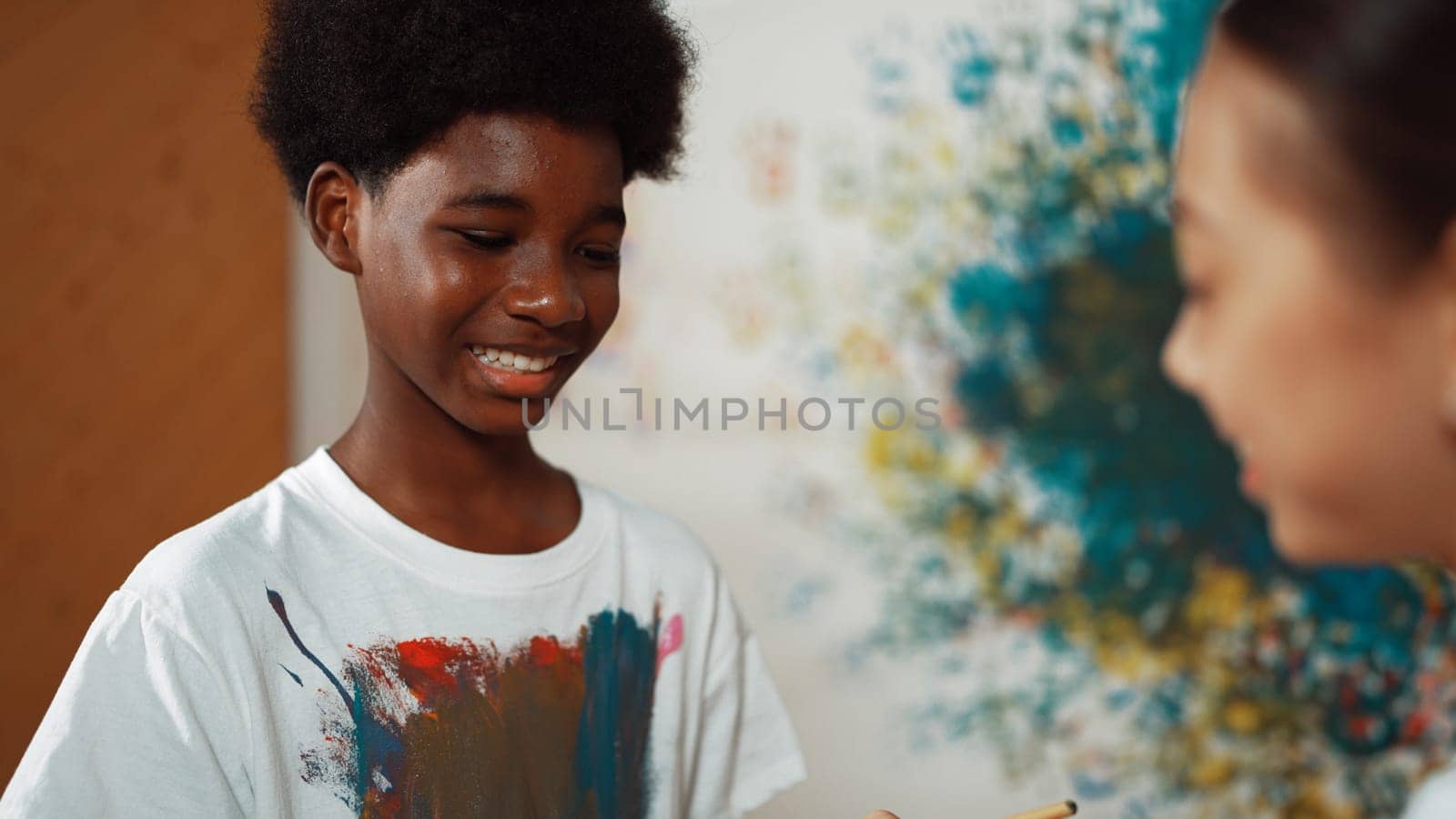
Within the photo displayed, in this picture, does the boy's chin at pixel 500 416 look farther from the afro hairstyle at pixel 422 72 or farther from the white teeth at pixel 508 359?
the afro hairstyle at pixel 422 72

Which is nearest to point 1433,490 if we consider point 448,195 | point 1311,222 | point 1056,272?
point 1311,222

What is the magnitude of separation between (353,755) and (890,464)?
4.32 ft

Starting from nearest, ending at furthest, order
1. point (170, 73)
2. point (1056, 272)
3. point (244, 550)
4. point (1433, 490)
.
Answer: point (1433, 490) → point (244, 550) → point (170, 73) → point (1056, 272)

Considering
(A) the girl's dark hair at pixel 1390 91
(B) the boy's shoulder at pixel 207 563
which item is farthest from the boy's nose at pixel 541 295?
(A) the girl's dark hair at pixel 1390 91

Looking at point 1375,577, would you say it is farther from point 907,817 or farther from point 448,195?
point 448,195

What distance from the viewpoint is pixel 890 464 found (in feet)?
6.59

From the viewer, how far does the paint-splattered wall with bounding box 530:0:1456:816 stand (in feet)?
6.27

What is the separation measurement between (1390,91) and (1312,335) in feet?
0.31

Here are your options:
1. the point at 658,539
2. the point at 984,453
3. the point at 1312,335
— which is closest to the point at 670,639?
the point at 658,539

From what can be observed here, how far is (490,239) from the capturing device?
813 mm

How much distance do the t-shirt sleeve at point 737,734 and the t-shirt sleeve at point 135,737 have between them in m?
0.38

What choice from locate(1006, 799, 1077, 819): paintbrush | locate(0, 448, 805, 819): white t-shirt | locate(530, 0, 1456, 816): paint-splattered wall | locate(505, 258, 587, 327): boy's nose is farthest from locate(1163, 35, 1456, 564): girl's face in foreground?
locate(530, 0, 1456, 816): paint-splattered wall

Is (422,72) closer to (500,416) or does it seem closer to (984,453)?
(500,416)

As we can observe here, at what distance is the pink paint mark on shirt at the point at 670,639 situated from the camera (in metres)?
0.97
